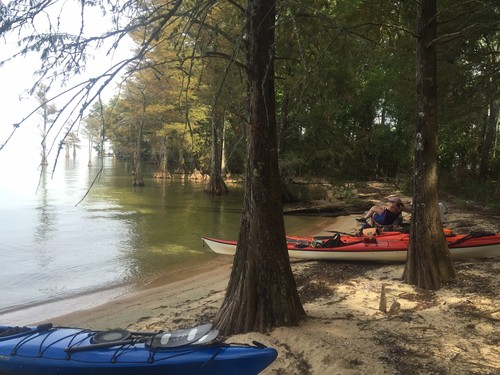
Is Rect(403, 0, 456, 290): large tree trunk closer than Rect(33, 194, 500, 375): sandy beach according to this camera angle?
No

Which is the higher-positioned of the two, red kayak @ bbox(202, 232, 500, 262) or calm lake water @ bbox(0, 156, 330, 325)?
red kayak @ bbox(202, 232, 500, 262)

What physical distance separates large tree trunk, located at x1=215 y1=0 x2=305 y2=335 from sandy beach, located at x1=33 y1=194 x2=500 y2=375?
0.23m

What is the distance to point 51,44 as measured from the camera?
11.7 ft

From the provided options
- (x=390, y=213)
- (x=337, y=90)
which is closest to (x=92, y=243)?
(x=390, y=213)

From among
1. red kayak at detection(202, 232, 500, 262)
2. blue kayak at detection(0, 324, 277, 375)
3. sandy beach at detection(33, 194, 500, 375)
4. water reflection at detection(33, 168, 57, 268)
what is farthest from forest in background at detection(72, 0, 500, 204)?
water reflection at detection(33, 168, 57, 268)

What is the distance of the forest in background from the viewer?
173 inches

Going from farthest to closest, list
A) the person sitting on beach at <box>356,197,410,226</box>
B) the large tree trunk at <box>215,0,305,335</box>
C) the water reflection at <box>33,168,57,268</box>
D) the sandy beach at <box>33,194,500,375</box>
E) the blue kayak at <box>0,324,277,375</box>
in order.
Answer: the water reflection at <box>33,168,57,268</box> → the person sitting on beach at <box>356,197,410,226</box> → the large tree trunk at <box>215,0,305,335</box> → the sandy beach at <box>33,194,500,375</box> → the blue kayak at <box>0,324,277,375</box>

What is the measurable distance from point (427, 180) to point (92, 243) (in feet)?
33.2

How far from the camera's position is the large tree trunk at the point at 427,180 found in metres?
5.42

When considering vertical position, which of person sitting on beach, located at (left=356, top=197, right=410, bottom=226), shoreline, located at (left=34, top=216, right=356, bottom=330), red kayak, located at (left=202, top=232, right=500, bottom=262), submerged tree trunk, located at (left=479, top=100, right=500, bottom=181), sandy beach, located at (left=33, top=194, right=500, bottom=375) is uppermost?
submerged tree trunk, located at (left=479, top=100, right=500, bottom=181)

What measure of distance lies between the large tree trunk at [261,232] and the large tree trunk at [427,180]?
6.85ft

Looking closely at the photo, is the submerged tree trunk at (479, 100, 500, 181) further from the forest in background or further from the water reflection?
the water reflection

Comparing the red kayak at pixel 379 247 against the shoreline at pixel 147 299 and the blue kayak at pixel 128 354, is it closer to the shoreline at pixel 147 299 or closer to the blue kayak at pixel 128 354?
the shoreline at pixel 147 299

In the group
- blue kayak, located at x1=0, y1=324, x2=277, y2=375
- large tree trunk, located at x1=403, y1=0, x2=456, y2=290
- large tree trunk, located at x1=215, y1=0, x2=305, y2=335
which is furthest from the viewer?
large tree trunk, located at x1=403, y1=0, x2=456, y2=290
